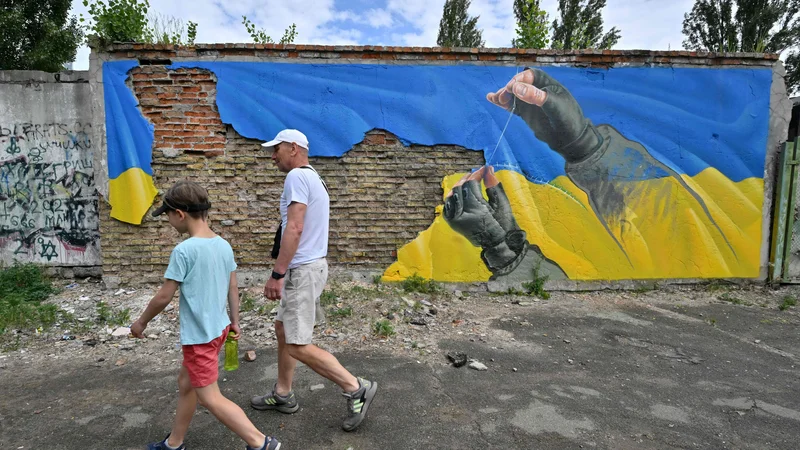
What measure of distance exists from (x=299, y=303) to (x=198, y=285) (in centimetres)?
65

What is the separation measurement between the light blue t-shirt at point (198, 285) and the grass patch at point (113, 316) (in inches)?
115

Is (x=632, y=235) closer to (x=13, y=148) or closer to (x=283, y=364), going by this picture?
(x=283, y=364)

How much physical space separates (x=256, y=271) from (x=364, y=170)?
1.86 meters

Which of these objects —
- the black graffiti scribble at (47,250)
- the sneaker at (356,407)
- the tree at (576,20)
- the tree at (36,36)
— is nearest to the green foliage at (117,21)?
the black graffiti scribble at (47,250)

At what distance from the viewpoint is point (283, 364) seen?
9.02ft

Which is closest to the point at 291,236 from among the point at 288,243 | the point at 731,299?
the point at 288,243

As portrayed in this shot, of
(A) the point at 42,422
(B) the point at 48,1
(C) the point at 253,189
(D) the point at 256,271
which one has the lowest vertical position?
(A) the point at 42,422

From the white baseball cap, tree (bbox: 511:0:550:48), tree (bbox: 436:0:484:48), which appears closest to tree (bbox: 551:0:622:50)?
tree (bbox: 436:0:484:48)

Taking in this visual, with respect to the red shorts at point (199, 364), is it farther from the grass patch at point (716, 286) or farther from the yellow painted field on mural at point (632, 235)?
the grass patch at point (716, 286)

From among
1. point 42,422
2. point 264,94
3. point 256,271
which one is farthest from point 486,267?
point 42,422

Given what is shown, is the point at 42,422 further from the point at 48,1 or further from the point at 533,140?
the point at 48,1

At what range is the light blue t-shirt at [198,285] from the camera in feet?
6.63

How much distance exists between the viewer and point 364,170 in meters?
5.35

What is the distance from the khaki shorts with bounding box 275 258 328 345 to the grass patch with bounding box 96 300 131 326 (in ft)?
9.05
